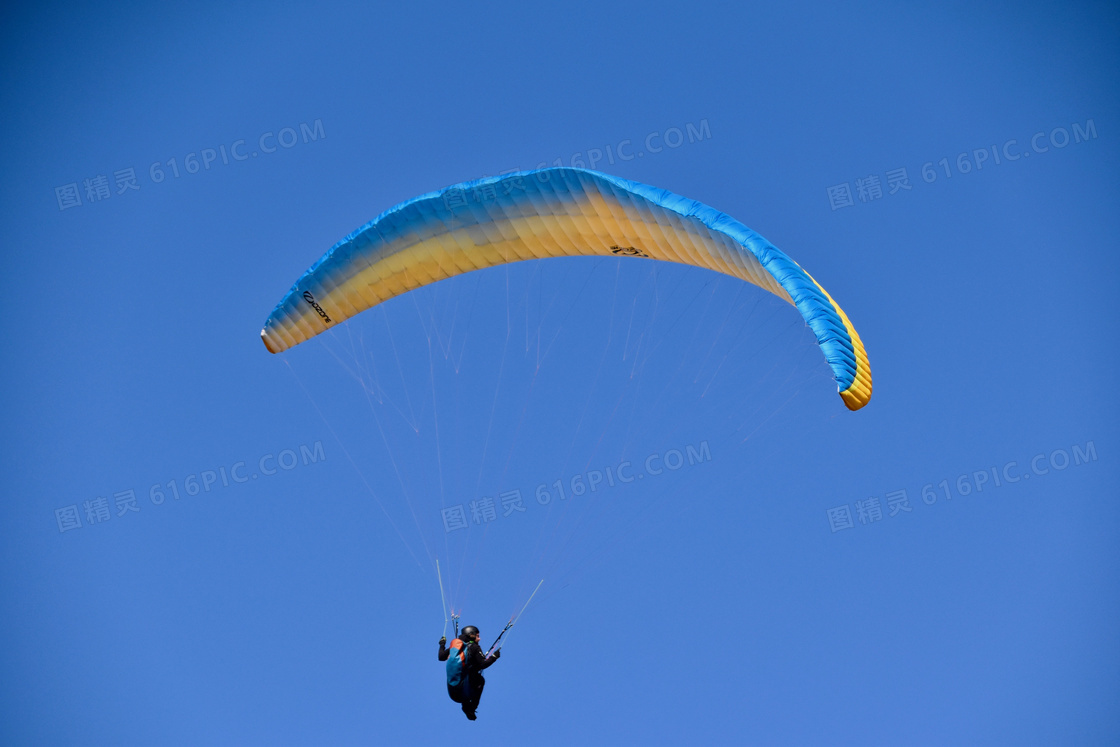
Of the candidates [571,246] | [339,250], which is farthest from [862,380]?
[339,250]

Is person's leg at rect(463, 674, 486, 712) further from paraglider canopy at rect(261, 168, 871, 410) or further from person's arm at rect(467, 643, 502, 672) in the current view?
paraglider canopy at rect(261, 168, 871, 410)

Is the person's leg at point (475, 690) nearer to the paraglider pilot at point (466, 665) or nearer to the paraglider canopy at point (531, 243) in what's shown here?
the paraglider pilot at point (466, 665)

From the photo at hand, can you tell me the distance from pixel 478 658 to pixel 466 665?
0.63 ft

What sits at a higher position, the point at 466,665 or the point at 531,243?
the point at 531,243

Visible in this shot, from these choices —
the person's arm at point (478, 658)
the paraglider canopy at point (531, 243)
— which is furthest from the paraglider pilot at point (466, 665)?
the paraglider canopy at point (531, 243)

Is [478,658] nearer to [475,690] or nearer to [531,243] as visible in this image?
[475,690]

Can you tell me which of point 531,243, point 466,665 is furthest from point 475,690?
point 531,243

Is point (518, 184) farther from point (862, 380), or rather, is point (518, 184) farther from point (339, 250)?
point (862, 380)

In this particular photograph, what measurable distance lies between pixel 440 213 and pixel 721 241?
13.8ft

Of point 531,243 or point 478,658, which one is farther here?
point 531,243

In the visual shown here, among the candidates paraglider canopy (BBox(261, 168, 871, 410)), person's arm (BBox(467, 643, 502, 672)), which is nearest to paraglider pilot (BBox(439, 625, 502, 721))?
person's arm (BBox(467, 643, 502, 672))

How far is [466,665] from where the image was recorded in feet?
45.3

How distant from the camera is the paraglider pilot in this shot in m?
13.8

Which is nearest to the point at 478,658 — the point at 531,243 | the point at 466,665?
the point at 466,665
